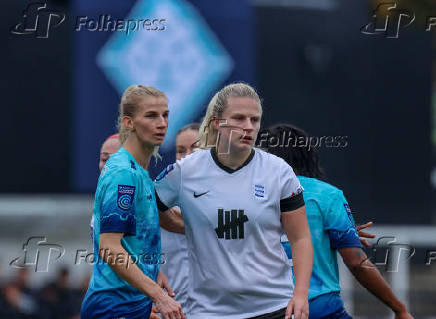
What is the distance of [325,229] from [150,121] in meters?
1.20

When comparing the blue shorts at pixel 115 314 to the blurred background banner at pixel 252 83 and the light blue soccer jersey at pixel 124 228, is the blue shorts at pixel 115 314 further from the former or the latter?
the blurred background banner at pixel 252 83

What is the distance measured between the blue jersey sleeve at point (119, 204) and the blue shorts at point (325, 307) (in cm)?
118

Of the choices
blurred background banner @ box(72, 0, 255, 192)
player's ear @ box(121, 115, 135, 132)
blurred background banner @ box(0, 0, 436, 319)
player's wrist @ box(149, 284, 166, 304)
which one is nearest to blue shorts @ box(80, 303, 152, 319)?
player's wrist @ box(149, 284, 166, 304)

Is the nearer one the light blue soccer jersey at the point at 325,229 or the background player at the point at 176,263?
the light blue soccer jersey at the point at 325,229

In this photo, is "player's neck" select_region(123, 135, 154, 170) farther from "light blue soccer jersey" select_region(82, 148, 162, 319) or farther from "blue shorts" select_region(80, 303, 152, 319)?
"blue shorts" select_region(80, 303, 152, 319)

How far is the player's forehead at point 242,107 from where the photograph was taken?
424 cm

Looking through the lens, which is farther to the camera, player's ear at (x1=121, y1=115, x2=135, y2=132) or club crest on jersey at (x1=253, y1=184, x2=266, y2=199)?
player's ear at (x1=121, y1=115, x2=135, y2=132)

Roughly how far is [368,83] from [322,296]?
38.4ft

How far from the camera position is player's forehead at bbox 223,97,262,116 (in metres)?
4.24

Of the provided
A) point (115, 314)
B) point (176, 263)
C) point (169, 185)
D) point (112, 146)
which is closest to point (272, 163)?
point (169, 185)

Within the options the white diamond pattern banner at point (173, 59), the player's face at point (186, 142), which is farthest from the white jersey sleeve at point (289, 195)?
the white diamond pattern banner at point (173, 59)

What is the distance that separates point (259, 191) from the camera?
13.8 feet

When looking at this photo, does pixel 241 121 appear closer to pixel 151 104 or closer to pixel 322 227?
pixel 151 104

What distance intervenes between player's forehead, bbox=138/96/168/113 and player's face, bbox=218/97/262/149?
13.4 inches
